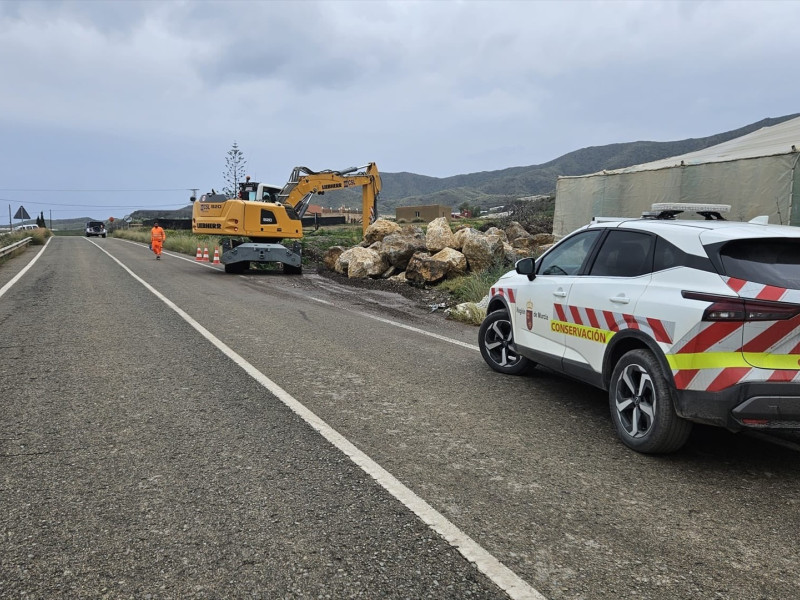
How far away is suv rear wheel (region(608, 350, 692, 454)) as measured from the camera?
13.4 ft

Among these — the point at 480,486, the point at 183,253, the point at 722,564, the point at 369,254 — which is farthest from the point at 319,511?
the point at 183,253

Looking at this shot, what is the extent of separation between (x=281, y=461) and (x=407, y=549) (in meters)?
1.35

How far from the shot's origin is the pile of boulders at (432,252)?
1512 cm

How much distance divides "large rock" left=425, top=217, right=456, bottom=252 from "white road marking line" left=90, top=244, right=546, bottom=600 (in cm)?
1099

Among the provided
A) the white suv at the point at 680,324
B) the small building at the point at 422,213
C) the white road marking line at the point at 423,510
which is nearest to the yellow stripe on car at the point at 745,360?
the white suv at the point at 680,324

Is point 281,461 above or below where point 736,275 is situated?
below

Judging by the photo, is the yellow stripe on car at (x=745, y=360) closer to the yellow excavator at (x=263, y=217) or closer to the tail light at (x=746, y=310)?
Result: the tail light at (x=746, y=310)

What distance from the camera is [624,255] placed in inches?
194

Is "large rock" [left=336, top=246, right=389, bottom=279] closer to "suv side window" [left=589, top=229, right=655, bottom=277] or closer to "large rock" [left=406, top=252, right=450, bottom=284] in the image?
"large rock" [left=406, top=252, right=450, bottom=284]

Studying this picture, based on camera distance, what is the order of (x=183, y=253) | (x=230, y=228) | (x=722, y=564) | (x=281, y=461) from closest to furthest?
1. (x=722, y=564)
2. (x=281, y=461)
3. (x=230, y=228)
4. (x=183, y=253)

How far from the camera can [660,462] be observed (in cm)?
420

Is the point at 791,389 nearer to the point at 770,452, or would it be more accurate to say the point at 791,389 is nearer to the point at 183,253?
the point at 770,452

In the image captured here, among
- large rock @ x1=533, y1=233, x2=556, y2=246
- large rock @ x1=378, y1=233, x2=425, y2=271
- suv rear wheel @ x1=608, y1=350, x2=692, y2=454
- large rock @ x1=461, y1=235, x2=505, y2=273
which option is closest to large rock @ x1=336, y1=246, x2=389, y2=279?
large rock @ x1=378, y1=233, x2=425, y2=271

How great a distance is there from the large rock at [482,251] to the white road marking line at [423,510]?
379 inches
